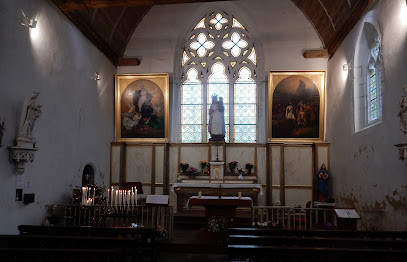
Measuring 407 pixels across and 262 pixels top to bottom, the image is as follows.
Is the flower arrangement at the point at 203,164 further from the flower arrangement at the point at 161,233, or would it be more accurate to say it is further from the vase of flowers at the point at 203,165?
the flower arrangement at the point at 161,233

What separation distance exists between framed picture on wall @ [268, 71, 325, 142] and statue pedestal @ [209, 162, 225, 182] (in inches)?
90.2

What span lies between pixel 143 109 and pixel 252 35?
18.2 feet

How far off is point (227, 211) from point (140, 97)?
7.03 metres

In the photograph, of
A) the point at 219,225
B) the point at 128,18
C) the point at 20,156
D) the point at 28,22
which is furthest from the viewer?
the point at 128,18

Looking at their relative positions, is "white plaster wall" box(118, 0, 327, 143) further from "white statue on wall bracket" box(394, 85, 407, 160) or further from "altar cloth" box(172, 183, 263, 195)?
"white statue on wall bracket" box(394, 85, 407, 160)

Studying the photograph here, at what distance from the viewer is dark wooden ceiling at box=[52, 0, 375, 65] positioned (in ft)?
38.0

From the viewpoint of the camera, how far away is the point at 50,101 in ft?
36.2

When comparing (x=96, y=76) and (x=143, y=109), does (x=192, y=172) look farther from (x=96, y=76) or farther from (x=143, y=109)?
(x=96, y=76)

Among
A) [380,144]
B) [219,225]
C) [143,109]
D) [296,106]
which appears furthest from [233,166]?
[380,144]


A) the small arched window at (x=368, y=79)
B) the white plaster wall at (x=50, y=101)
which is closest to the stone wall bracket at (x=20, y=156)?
the white plaster wall at (x=50, y=101)

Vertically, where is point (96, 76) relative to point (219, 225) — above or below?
above

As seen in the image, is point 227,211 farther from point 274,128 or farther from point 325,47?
point 325,47

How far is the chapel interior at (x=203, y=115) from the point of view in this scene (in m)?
9.40

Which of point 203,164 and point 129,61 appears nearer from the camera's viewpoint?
point 203,164
